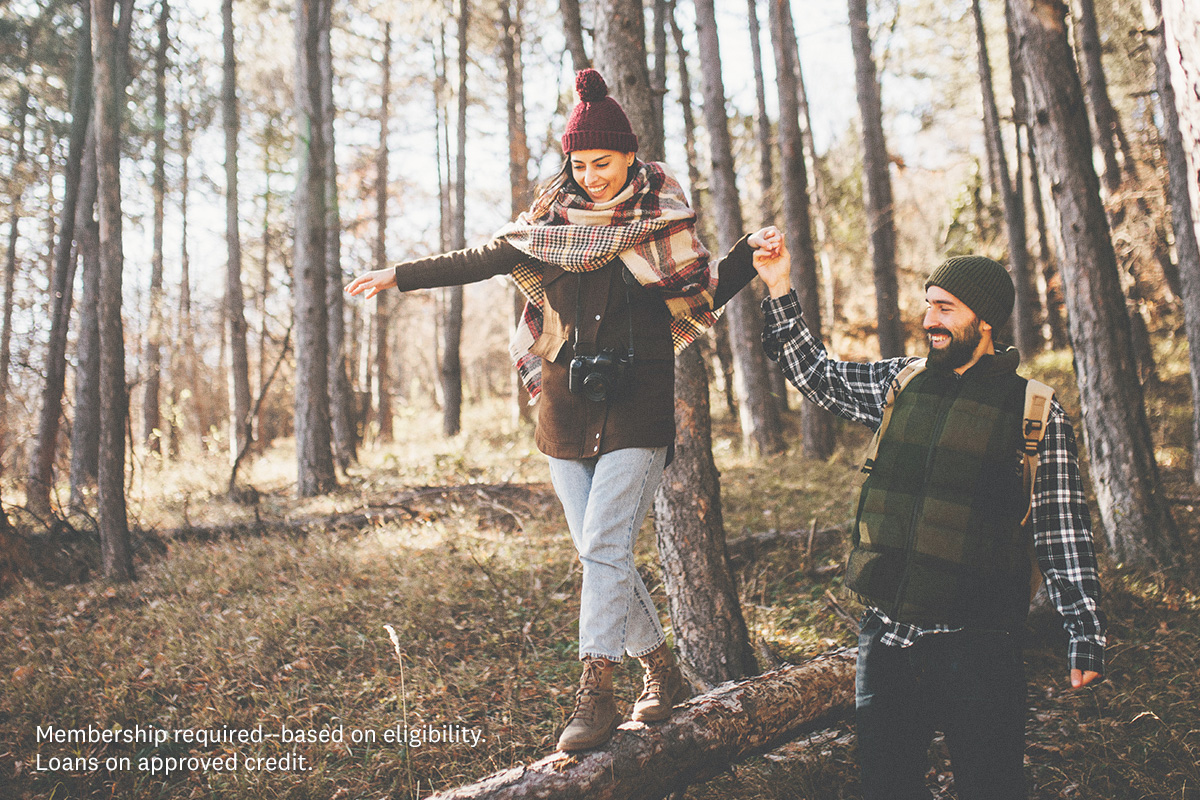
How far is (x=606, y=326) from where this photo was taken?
2.64 meters

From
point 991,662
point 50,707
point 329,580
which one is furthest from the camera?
point 329,580

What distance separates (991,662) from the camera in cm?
211

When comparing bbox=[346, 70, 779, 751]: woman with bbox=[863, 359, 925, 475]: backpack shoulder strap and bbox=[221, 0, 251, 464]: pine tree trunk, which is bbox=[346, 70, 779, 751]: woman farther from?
Result: bbox=[221, 0, 251, 464]: pine tree trunk

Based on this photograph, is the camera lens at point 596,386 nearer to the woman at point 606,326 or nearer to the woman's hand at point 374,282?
the woman at point 606,326

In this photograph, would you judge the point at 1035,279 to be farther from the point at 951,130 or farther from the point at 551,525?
the point at 551,525

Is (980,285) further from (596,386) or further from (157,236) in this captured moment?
(157,236)

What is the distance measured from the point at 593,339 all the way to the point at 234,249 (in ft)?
43.5

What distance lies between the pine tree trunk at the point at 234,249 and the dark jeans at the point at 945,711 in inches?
497

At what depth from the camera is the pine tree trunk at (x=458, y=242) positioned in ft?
47.2

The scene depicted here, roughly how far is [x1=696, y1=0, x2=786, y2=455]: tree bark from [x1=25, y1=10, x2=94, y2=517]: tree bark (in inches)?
325

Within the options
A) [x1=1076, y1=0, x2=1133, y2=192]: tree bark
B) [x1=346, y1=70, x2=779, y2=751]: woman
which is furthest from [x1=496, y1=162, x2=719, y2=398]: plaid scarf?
[x1=1076, y1=0, x2=1133, y2=192]: tree bark

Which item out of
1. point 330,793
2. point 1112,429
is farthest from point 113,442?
point 1112,429

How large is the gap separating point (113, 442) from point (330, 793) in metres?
4.58

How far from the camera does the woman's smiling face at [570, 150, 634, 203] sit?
102 inches
